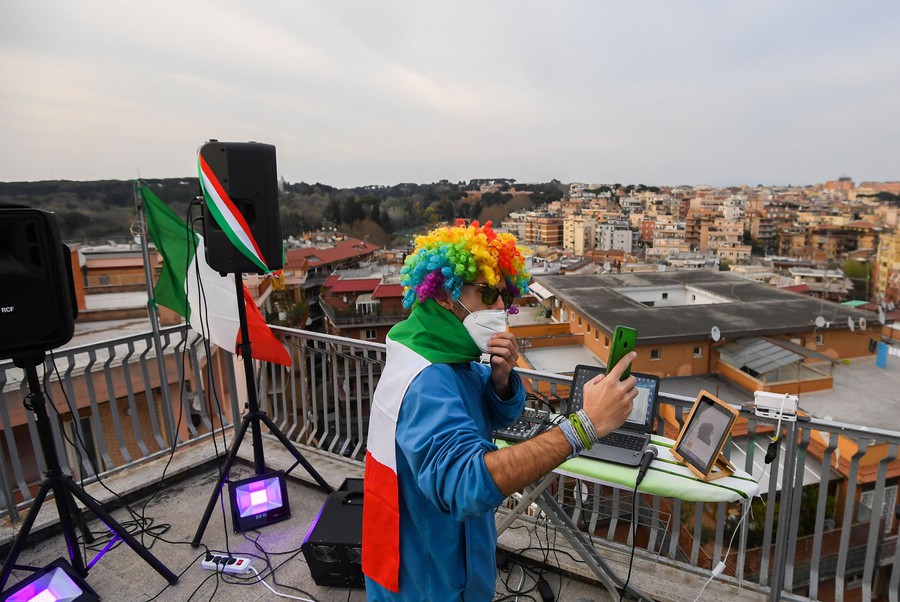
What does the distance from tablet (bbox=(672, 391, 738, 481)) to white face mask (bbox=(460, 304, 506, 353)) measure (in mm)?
1010

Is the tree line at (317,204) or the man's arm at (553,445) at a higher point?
the tree line at (317,204)

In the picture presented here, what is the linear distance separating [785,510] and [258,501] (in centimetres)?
270

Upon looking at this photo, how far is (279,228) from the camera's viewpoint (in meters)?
2.64

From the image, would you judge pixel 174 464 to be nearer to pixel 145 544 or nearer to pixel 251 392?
pixel 145 544

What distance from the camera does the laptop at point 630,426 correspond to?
1.99 m

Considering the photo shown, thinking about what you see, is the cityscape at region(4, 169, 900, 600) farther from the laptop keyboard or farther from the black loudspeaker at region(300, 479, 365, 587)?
the black loudspeaker at region(300, 479, 365, 587)

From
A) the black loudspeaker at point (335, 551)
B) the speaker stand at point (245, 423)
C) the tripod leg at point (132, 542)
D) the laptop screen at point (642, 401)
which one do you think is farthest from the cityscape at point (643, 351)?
the black loudspeaker at point (335, 551)

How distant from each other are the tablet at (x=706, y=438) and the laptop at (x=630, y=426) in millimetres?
145

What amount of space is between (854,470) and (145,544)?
357 cm

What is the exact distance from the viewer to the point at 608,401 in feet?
3.90

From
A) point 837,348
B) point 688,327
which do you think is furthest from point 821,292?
point 688,327

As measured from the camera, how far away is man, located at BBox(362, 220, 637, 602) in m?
1.10

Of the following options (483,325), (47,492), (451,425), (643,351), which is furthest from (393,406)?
(643,351)

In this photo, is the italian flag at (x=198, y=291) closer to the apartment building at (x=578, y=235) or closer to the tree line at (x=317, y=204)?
the tree line at (x=317, y=204)
